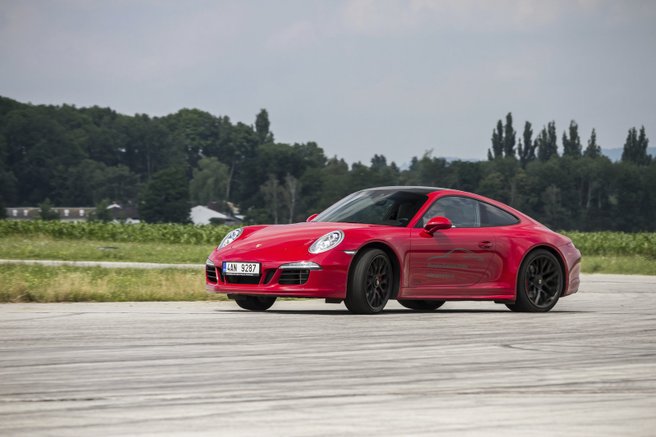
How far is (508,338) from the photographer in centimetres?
1101

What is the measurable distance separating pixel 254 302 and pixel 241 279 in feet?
2.69

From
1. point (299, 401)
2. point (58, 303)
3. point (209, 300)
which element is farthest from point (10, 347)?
point (209, 300)

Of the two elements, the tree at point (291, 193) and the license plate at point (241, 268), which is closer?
the license plate at point (241, 268)

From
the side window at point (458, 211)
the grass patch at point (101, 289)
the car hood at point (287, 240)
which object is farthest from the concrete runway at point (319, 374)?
the grass patch at point (101, 289)

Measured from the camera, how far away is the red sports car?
13.1 meters

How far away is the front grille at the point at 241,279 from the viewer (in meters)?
13.3

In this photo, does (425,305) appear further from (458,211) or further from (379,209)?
(379,209)

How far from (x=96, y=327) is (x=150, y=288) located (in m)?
5.49

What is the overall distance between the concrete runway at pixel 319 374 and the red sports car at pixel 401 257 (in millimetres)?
411

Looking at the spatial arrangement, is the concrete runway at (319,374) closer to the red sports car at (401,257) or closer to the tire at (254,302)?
the red sports car at (401,257)

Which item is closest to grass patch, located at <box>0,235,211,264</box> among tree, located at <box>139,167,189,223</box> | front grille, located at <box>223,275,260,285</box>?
front grille, located at <box>223,275,260,285</box>

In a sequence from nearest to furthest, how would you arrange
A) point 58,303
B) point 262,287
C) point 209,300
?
point 262,287 → point 58,303 → point 209,300

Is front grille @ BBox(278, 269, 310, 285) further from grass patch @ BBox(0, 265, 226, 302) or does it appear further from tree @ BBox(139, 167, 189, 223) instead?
tree @ BBox(139, 167, 189, 223)

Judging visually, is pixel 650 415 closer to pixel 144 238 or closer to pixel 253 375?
pixel 253 375
